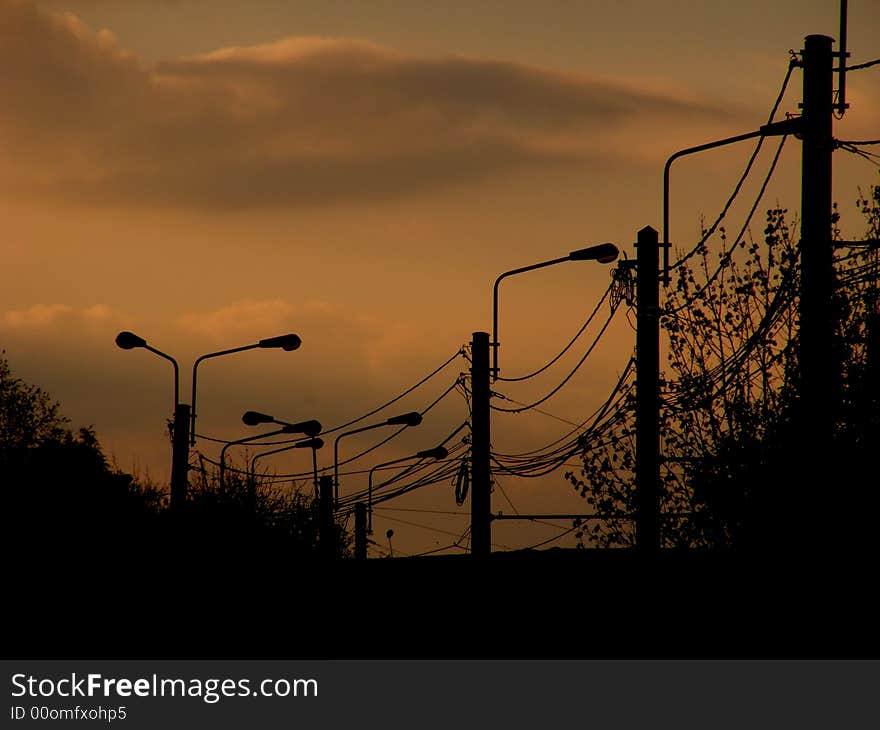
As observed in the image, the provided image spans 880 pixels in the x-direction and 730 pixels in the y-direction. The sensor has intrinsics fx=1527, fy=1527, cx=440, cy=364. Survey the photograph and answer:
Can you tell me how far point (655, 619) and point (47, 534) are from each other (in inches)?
584

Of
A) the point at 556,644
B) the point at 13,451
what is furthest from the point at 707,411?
the point at 13,451

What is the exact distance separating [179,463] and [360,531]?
20.1m

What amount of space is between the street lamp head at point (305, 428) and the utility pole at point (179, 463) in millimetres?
13629

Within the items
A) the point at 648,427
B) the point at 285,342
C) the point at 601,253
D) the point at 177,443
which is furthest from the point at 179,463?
the point at 648,427

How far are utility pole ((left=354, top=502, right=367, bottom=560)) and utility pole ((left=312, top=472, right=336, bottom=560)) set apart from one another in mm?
1848

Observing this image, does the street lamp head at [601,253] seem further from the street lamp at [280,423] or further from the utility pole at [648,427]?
the street lamp at [280,423]

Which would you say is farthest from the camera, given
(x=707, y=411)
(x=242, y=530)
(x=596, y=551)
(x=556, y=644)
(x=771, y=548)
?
(x=596, y=551)

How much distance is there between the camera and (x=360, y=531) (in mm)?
55438

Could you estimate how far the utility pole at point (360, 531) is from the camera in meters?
54.0

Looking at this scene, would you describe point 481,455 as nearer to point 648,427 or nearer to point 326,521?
point 648,427

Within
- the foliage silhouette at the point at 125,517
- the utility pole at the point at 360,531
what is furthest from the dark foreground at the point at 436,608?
the utility pole at the point at 360,531

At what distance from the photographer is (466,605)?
30.2 m
